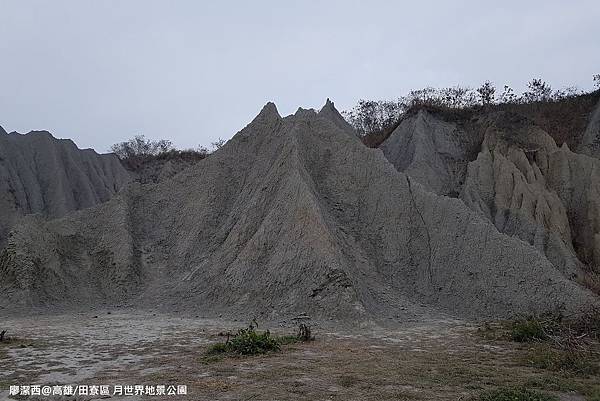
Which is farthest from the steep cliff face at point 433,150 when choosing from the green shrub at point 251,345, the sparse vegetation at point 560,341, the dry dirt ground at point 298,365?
the green shrub at point 251,345

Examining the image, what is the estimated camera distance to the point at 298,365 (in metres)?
8.95

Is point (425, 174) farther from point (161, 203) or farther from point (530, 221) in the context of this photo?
point (161, 203)

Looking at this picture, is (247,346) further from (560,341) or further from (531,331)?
(531,331)

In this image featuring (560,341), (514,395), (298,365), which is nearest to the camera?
(514,395)

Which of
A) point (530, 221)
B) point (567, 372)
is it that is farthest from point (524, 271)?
point (567, 372)

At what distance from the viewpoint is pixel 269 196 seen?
2073cm

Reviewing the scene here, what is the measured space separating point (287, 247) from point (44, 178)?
90.3ft

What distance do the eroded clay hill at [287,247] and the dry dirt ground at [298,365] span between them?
9.78 feet

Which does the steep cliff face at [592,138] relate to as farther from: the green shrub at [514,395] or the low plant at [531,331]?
the green shrub at [514,395]

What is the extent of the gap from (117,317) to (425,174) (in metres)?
15.5

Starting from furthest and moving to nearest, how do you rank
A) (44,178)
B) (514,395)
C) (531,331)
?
(44,178) → (531,331) → (514,395)

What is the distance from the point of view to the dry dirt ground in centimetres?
730

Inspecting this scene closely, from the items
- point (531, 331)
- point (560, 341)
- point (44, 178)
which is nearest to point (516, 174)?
point (531, 331)

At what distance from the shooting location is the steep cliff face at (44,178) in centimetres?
3509
